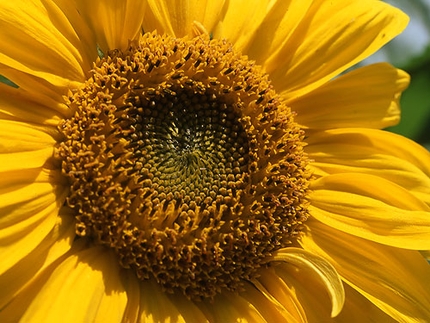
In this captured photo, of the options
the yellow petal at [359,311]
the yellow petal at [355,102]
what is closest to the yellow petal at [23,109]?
the yellow petal at [355,102]

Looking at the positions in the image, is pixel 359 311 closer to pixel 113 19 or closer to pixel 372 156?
pixel 372 156

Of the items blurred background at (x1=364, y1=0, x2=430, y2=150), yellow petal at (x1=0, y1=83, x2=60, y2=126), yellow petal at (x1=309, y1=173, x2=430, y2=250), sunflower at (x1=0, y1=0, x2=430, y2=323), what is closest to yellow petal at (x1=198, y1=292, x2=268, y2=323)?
sunflower at (x1=0, y1=0, x2=430, y2=323)

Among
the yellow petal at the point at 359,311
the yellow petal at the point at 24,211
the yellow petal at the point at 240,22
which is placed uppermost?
the yellow petal at the point at 240,22

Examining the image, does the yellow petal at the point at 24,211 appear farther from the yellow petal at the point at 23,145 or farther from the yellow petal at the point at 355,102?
the yellow petal at the point at 355,102

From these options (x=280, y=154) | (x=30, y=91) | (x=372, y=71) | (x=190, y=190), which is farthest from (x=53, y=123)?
(x=372, y=71)

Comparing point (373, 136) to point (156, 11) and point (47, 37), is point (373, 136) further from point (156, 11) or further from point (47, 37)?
point (47, 37)
